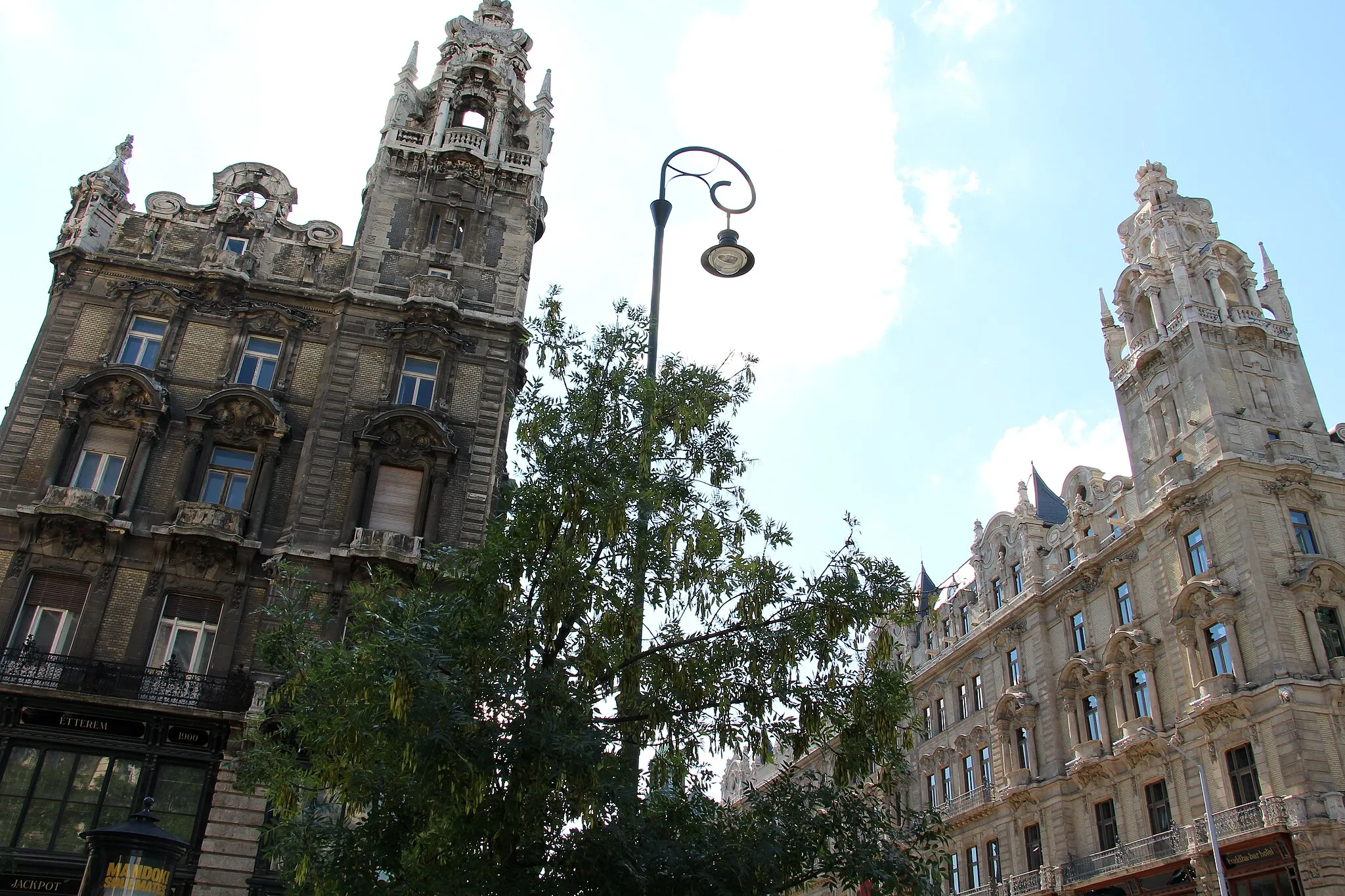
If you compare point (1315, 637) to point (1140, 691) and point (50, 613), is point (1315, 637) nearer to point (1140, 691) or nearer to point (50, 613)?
point (1140, 691)

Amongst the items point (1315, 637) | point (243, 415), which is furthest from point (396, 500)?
point (1315, 637)

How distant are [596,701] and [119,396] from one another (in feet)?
62.4

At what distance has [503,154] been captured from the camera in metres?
32.2

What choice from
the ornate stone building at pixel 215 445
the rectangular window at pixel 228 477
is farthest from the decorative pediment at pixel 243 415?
the rectangular window at pixel 228 477

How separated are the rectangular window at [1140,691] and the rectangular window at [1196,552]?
4142mm

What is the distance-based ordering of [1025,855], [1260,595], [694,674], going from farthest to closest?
[1025,855], [1260,595], [694,674]

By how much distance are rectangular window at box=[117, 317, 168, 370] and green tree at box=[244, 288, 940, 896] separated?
15788 millimetres

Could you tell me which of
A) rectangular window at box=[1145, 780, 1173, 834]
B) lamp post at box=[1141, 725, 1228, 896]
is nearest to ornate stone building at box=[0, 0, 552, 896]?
lamp post at box=[1141, 725, 1228, 896]

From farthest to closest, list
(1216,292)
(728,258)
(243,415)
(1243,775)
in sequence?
1. (1216,292)
2. (1243,775)
3. (243,415)
4. (728,258)

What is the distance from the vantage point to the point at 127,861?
38.0 ft

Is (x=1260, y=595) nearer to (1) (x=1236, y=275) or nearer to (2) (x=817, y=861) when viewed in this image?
(1) (x=1236, y=275)

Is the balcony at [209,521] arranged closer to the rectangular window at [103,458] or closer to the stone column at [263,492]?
the stone column at [263,492]

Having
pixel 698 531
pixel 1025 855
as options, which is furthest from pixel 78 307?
pixel 1025 855

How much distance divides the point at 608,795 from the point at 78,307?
22825 millimetres
